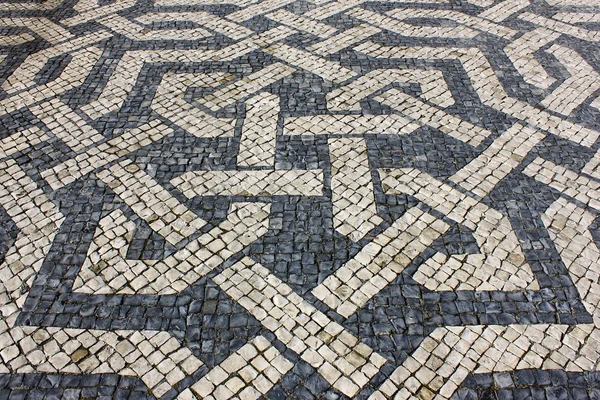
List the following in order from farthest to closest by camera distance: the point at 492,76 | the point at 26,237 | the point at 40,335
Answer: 1. the point at 492,76
2. the point at 26,237
3. the point at 40,335

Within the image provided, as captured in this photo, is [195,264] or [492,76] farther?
[492,76]

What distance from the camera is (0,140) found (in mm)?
7387

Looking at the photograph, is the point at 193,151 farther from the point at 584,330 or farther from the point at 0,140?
the point at 584,330

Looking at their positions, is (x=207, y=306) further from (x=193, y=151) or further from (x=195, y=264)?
(x=193, y=151)

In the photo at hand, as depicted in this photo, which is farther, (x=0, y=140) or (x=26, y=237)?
(x=0, y=140)

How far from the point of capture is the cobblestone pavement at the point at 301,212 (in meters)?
4.88

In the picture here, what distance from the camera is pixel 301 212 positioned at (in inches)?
248

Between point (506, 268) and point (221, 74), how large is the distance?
528 centimetres

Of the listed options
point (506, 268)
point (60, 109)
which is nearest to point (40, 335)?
point (60, 109)

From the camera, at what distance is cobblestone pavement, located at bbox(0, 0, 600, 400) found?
4.88 m

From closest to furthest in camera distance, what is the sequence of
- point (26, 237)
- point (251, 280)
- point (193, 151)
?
point (251, 280) → point (26, 237) → point (193, 151)

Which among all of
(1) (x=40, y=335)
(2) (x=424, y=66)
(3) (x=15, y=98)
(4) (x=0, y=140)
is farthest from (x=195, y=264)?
(2) (x=424, y=66)

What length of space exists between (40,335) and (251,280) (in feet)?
6.53

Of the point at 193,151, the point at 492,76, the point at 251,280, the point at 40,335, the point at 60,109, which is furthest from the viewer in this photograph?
the point at 492,76
